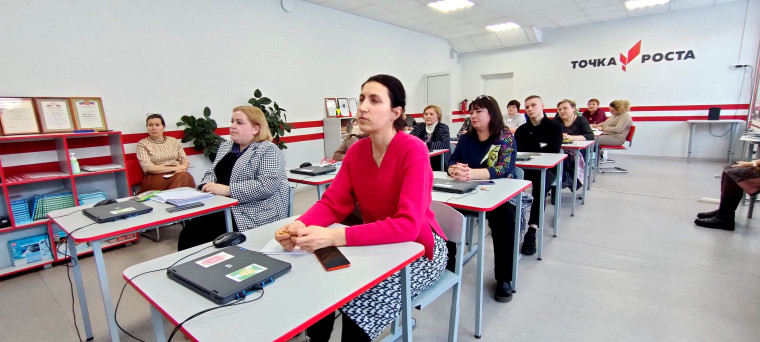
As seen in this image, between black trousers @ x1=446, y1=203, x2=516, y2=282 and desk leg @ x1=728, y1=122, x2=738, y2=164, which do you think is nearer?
black trousers @ x1=446, y1=203, x2=516, y2=282

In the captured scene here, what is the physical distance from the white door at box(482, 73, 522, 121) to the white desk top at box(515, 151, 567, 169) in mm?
6027

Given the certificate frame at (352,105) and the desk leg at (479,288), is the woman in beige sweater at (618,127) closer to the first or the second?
the certificate frame at (352,105)

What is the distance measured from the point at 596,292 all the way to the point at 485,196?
3.54 ft

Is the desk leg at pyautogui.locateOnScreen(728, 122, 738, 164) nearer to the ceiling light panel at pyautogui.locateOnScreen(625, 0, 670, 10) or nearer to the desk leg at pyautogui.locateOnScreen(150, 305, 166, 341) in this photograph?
the ceiling light panel at pyautogui.locateOnScreen(625, 0, 670, 10)

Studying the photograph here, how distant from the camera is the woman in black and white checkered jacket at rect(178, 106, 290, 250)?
219 centimetres

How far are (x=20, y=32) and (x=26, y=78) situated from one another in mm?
368

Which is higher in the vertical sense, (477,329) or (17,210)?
(17,210)

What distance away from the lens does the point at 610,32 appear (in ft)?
24.3

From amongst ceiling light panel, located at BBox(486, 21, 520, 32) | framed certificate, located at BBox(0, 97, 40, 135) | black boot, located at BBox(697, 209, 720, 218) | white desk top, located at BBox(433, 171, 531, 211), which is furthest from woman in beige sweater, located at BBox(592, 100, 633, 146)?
framed certificate, located at BBox(0, 97, 40, 135)

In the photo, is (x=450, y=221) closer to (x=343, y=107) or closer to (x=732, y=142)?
(x=343, y=107)

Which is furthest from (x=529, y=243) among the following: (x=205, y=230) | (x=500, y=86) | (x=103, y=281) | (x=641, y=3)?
(x=500, y=86)

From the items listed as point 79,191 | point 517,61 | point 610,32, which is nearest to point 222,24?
point 79,191

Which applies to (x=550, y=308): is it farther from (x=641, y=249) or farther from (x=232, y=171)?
(x=232, y=171)

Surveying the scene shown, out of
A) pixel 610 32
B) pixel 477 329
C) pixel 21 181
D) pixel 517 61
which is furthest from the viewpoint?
pixel 517 61
